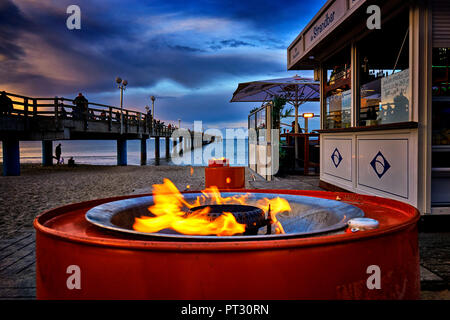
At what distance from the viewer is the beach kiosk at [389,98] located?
4410 mm

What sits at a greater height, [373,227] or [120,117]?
[120,117]

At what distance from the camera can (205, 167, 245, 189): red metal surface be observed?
21.0ft

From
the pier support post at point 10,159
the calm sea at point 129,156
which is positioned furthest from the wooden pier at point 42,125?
the calm sea at point 129,156

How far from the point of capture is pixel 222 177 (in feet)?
21.1

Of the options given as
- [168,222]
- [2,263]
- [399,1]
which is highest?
[399,1]

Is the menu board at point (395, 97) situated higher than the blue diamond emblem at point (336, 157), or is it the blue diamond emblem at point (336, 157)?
the menu board at point (395, 97)

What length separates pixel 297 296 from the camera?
129 centimetres

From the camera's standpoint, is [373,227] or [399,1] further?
[399,1]

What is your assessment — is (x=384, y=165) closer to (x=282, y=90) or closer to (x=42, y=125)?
(x=282, y=90)

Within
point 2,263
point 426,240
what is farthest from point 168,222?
point 426,240

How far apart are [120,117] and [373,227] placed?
26.9m

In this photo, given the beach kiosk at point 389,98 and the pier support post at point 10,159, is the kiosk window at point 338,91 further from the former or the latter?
the pier support post at point 10,159

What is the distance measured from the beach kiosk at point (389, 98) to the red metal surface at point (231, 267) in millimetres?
3665
